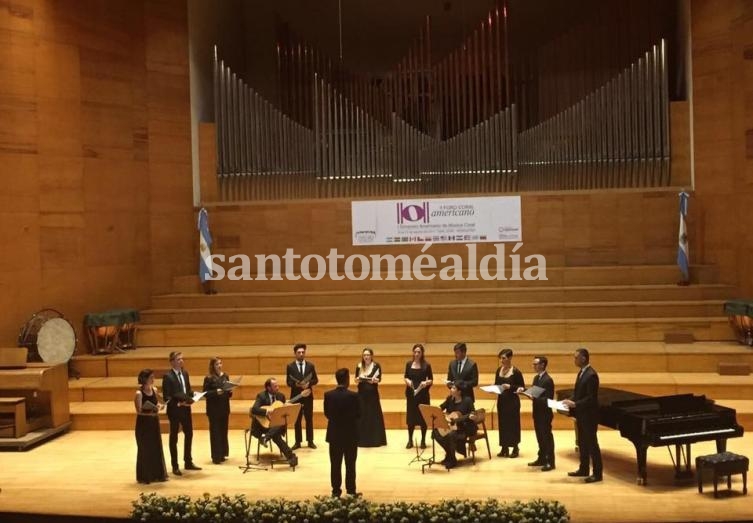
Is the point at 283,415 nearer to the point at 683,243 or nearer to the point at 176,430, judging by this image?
the point at 176,430

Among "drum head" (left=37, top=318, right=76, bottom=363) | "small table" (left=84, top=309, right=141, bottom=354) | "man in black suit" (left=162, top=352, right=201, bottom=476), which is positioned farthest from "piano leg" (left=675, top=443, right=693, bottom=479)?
"small table" (left=84, top=309, right=141, bottom=354)

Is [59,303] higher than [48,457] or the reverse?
higher

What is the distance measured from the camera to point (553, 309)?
1279cm

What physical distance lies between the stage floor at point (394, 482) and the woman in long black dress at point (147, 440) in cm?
17

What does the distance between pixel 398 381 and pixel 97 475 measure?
12.4ft

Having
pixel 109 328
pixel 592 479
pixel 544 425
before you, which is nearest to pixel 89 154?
pixel 109 328

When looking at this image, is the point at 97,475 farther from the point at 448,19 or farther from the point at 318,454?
the point at 448,19

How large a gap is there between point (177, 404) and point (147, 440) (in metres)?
0.51

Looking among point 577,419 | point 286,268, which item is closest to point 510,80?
point 286,268

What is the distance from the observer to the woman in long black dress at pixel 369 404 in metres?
9.78

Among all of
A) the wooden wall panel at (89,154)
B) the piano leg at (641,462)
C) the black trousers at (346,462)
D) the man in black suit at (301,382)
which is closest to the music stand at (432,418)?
the black trousers at (346,462)

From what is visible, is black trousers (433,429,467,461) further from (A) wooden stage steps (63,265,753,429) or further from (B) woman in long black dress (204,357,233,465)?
(B) woman in long black dress (204,357,233,465)

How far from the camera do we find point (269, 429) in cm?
914

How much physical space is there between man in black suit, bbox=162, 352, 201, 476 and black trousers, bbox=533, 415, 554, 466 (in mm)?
3364
